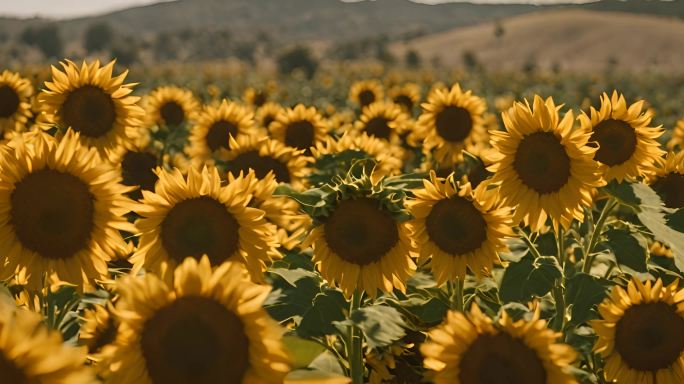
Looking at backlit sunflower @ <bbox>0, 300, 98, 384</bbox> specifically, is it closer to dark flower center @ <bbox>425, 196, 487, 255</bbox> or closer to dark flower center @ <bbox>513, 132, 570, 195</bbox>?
dark flower center @ <bbox>425, 196, 487, 255</bbox>

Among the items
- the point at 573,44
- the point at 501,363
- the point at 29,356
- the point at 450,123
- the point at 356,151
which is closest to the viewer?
the point at 29,356

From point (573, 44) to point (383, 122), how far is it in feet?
428

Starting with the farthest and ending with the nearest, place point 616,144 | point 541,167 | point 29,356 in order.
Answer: point 616,144 → point 541,167 → point 29,356

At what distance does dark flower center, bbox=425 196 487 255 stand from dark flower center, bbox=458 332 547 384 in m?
1.20

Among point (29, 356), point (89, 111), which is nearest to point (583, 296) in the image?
point (29, 356)

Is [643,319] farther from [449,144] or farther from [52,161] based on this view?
[449,144]

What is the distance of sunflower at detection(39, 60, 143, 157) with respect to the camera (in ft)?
14.4

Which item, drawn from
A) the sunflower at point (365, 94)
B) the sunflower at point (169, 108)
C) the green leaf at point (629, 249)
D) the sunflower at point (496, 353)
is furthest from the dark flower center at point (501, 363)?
the sunflower at point (365, 94)

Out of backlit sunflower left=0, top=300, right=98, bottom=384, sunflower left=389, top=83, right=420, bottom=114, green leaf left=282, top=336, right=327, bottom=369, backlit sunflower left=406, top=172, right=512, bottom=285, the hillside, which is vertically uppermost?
backlit sunflower left=0, top=300, right=98, bottom=384

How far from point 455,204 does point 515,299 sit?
1.92 ft

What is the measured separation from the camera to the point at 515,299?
10.5 ft

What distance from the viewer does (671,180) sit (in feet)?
13.7

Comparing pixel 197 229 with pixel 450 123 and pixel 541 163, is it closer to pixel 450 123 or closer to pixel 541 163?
pixel 541 163

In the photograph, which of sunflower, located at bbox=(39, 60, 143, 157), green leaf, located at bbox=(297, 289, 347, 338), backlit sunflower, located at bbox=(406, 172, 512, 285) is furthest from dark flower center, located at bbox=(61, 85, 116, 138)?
backlit sunflower, located at bbox=(406, 172, 512, 285)
